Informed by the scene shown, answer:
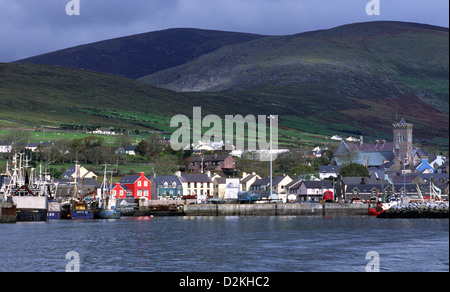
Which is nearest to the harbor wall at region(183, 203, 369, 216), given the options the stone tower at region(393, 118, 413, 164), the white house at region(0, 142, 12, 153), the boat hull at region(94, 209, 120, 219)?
the boat hull at region(94, 209, 120, 219)

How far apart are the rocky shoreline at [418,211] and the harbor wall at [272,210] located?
10697mm

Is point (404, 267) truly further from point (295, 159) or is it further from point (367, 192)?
point (295, 159)

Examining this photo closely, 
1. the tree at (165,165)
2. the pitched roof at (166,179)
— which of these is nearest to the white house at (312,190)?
the pitched roof at (166,179)

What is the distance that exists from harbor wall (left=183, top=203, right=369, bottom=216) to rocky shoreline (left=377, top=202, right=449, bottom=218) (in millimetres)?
10697

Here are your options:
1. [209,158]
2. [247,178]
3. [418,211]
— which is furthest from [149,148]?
[418,211]

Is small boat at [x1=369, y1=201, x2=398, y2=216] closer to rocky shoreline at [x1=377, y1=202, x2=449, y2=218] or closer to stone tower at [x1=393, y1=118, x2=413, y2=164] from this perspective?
rocky shoreline at [x1=377, y1=202, x2=449, y2=218]

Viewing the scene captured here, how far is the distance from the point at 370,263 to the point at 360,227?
30486mm

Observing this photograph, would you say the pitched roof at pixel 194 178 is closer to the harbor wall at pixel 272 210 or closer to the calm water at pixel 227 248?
the harbor wall at pixel 272 210

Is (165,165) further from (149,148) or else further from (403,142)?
(403,142)

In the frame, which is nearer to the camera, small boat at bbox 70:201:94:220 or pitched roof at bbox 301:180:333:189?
small boat at bbox 70:201:94:220

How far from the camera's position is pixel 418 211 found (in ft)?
308

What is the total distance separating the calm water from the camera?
43031 mm
